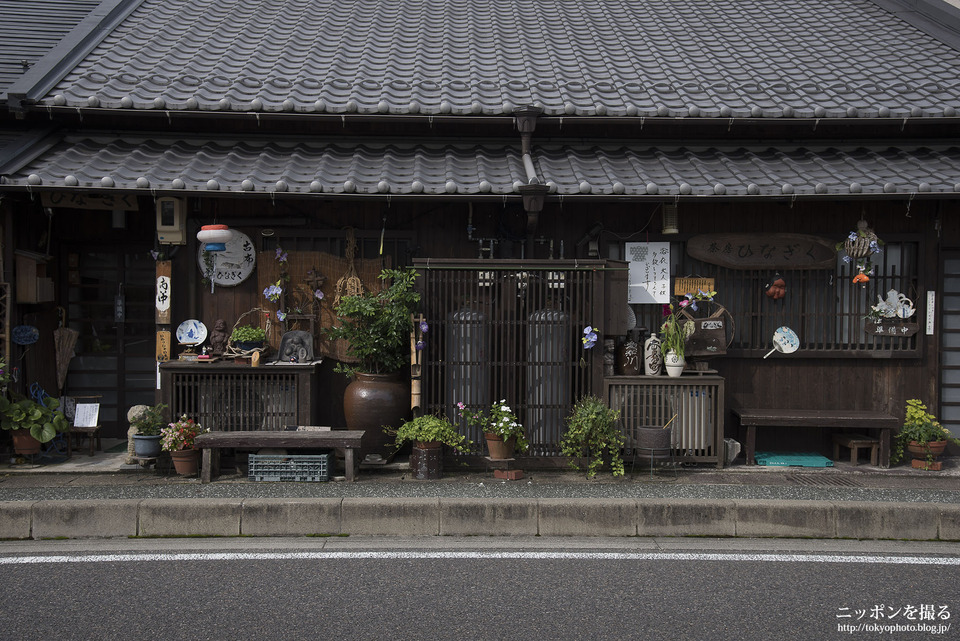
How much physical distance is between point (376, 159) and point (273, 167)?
124cm

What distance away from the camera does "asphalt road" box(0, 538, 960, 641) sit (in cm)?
471

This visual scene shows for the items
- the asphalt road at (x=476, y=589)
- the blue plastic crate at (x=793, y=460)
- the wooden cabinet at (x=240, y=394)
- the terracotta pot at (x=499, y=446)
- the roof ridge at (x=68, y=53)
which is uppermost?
the roof ridge at (x=68, y=53)

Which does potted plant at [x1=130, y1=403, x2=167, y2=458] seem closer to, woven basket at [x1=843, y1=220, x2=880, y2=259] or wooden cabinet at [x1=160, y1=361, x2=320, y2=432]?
wooden cabinet at [x1=160, y1=361, x2=320, y2=432]

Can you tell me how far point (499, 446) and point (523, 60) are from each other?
615 centimetres

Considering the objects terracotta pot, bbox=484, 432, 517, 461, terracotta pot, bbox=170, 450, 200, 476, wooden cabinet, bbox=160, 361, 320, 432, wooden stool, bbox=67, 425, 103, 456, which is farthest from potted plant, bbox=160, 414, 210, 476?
terracotta pot, bbox=484, 432, 517, 461

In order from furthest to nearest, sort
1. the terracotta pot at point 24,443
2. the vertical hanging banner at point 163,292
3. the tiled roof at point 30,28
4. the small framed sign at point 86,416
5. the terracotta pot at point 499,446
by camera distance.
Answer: the tiled roof at point 30,28 < the vertical hanging banner at point 163,292 < the small framed sign at point 86,416 < the terracotta pot at point 24,443 < the terracotta pot at point 499,446

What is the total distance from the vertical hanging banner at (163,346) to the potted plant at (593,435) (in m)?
4.91

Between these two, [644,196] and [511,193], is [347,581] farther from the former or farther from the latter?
[644,196]

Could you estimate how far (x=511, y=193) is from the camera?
830 cm

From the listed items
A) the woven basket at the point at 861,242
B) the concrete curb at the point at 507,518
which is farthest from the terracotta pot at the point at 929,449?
the woven basket at the point at 861,242

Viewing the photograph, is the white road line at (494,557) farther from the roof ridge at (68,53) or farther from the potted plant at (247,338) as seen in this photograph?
the roof ridge at (68,53)

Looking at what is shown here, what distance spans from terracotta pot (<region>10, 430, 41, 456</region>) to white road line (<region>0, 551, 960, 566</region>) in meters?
2.78

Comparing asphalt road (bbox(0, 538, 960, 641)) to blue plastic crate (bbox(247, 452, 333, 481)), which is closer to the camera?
asphalt road (bbox(0, 538, 960, 641))

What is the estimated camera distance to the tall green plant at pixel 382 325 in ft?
27.3
